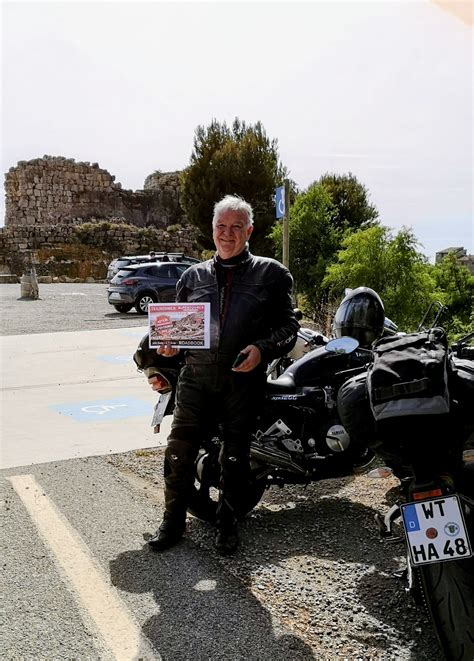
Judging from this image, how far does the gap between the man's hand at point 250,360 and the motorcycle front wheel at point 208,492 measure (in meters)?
0.72

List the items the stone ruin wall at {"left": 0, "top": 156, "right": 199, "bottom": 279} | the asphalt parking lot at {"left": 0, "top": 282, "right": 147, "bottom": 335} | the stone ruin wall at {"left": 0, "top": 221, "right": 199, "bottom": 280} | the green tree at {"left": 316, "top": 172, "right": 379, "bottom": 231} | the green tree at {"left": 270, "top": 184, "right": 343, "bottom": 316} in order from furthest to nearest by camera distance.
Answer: the stone ruin wall at {"left": 0, "top": 156, "right": 199, "bottom": 279} < the stone ruin wall at {"left": 0, "top": 221, "right": 199, "bottom": 280} < the green tree at {"left": 316, "top": 172, "right": 379, "bottom": 231} < the asphalt parking lot at {"left": 0, "top": 282, "right": 147, "bottom": 335} < the green tree at {"left": 270, "top": 184, "right": 343, "bottom": 316}

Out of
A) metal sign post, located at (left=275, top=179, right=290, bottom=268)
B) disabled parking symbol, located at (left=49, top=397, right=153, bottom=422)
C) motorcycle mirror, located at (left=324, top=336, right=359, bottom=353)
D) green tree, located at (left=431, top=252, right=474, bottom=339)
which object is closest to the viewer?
motorcycle mirror, located at (left=324, top=336, right=359, bottom=353)

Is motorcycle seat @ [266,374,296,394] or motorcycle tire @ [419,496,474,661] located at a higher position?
motorcycle seat @ [266,374,296,394]

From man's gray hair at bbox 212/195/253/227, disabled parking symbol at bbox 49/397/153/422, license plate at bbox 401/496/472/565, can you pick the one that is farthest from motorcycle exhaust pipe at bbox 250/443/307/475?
disabled parking symbol at bbox 49/397/153/422

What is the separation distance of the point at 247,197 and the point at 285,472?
94.8 feet

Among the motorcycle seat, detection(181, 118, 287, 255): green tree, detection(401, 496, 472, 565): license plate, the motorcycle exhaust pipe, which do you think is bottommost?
the motorcycle exhaust pipe

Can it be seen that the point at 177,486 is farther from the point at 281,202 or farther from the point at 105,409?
the point at 281,202

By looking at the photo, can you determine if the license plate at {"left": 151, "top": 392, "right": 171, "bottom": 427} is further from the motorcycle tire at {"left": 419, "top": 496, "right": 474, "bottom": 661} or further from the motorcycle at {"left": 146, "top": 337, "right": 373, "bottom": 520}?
the motorcycle tire at {"left": 419, "top": 496, "right": 474, "bottom": 661}

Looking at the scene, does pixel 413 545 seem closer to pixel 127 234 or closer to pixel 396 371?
pixel 396 371

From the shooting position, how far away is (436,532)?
7.66 ft

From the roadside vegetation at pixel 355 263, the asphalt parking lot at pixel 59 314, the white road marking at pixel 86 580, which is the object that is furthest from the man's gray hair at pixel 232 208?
the asphalt parking lot at pixel 59 314

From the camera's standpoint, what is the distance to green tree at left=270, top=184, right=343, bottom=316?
45.5ft

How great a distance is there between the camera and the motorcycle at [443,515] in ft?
7.62

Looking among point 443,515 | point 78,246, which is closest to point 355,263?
point 443,515
